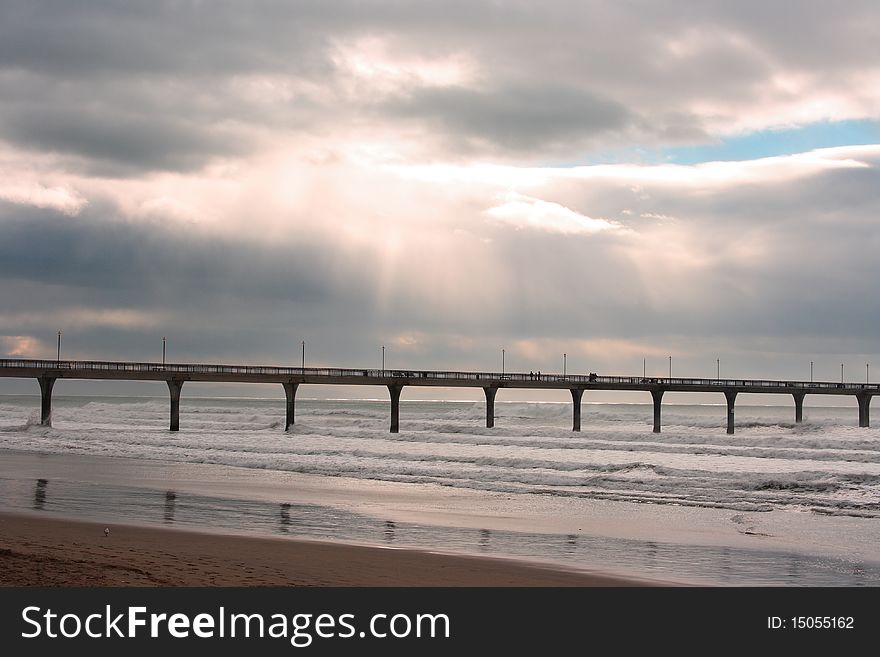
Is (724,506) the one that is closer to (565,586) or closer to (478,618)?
(565,586)

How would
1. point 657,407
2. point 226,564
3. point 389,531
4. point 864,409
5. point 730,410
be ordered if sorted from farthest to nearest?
1. point 864,409
2. point 730,410
3. point 657,407
4. point 389,531
5. point 226,564

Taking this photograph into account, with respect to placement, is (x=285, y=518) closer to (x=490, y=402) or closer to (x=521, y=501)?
(x=521, y=501)

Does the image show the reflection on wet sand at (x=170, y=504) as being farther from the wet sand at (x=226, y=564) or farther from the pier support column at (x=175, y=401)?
the pier support column at (x=175, y=401)

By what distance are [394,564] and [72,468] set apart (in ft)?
77.6

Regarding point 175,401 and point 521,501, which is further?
point 175,401

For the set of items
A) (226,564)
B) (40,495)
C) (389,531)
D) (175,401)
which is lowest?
(40,495)

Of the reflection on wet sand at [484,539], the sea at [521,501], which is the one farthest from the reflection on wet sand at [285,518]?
the reflection on wet sand at [484,539]

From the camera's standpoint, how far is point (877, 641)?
32.0ft

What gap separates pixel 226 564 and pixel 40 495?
508 inches

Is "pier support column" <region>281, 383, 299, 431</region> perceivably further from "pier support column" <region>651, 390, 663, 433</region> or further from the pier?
"pier support column" <region>651, 390, 663, 433</region>

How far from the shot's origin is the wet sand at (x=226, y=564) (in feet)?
40.3

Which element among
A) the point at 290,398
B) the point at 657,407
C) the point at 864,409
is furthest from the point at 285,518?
the point at 864,409

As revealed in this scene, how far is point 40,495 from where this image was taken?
24516 millimetres

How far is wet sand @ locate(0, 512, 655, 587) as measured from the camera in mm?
12289
